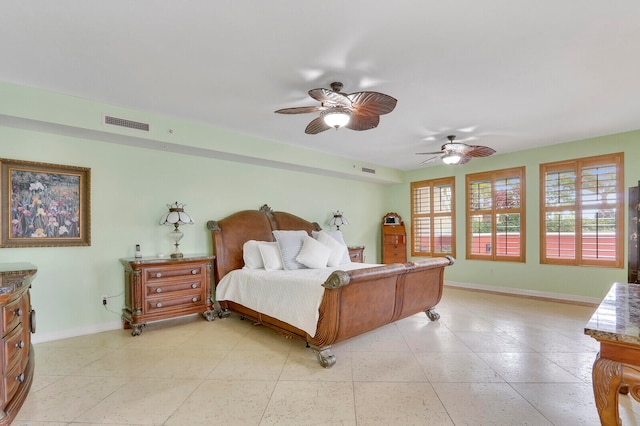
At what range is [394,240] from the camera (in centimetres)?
710

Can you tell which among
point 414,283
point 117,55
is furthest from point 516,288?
point 117,55

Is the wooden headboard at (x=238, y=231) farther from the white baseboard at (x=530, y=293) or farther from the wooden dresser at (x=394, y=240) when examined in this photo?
the white baseboard at (x=530, y=293)

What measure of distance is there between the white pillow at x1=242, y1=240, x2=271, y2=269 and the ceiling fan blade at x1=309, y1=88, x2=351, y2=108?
2428 mm

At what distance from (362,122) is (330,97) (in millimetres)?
630

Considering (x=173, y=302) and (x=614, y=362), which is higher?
(x=614, y=362)

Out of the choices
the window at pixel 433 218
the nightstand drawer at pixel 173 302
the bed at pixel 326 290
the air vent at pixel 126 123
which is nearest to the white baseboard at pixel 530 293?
Answer: the window at pixel 433 218

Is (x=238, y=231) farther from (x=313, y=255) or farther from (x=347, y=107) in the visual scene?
(x=347, y=107)

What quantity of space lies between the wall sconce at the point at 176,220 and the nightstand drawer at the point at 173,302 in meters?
0.53

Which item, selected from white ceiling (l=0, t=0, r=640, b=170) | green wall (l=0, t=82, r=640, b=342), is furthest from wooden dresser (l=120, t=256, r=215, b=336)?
white ceiling (l=0, t=0, r=640, b=170)

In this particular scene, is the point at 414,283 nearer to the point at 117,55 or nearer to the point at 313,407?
the point at 313,407

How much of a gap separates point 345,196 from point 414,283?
3379mm

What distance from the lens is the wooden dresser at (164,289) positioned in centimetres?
356

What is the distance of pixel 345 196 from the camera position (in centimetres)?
674

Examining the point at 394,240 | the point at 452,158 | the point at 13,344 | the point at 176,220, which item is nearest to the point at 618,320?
the point at 13,344
